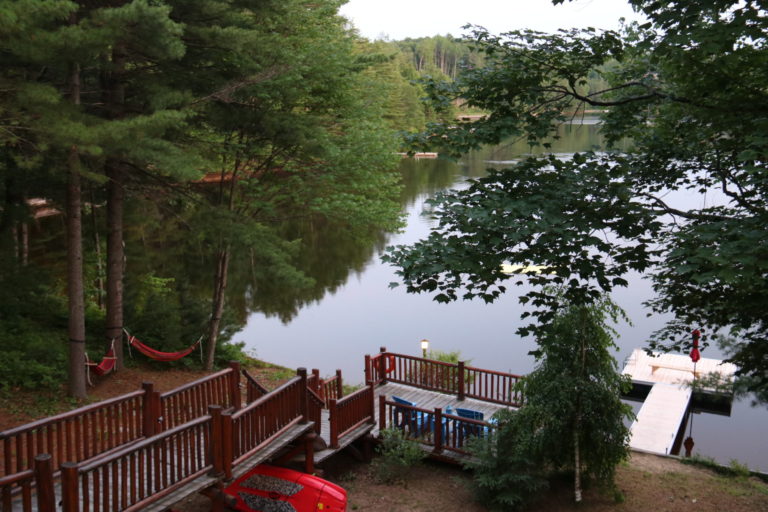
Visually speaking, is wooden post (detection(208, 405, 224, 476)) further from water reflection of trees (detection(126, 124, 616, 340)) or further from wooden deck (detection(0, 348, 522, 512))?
water reflection of trees (detection(126, 124, 616, 340))

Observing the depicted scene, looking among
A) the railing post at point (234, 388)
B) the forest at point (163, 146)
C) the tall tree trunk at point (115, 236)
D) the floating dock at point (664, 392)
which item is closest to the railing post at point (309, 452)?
the railing post at point (234, 388)

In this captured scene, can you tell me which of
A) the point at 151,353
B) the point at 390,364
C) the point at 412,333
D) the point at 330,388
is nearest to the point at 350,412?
the point at 330,388

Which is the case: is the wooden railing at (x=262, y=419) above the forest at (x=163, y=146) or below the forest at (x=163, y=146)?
below

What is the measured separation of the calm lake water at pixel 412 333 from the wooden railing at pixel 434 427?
271 inches

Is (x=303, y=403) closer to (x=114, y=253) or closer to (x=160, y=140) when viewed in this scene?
(x=160, y=140)

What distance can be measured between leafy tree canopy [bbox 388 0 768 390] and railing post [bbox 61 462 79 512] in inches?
131

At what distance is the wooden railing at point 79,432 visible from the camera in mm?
5938

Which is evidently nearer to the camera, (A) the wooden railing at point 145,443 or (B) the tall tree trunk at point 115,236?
(A) the wooden railing at point 145,443

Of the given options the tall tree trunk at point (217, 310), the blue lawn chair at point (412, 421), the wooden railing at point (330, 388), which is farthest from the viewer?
the tall tree trunk at point (217, 310)

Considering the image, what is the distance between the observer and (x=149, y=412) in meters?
7.43

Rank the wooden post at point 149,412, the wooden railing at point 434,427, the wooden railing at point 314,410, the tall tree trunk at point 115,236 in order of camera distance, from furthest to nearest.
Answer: the tall tree trunk at point 115,236, the wooden railing at point 434,427, the wooden railing at point 314,410, the wooden post at point 149,412

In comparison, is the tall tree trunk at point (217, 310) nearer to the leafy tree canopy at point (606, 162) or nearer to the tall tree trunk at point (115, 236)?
the tall tree trunk at point (115, 236)

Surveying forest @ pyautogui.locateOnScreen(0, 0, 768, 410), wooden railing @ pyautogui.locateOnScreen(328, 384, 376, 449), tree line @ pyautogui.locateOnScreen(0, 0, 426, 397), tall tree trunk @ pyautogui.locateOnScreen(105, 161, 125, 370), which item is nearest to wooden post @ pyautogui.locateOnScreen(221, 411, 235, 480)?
forest @ pyautogui.locateOnScreen(0, 0, 768, 410)

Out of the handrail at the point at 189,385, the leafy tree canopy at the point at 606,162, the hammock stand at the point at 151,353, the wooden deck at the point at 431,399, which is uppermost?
the leafy tree canopy at the point at 606,162
